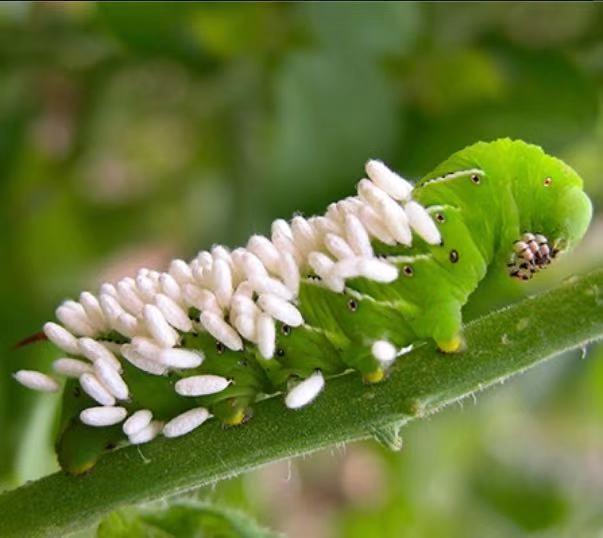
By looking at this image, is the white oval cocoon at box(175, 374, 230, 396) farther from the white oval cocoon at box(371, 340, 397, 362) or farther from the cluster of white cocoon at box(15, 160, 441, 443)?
the white oval cocoon at box(371, 340, 397, 362)

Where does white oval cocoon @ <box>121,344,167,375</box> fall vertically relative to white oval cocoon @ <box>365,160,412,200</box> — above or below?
below

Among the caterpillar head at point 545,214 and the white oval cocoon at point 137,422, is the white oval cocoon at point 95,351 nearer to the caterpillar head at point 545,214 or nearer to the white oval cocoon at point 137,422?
the white oval cocoon at point 137,422

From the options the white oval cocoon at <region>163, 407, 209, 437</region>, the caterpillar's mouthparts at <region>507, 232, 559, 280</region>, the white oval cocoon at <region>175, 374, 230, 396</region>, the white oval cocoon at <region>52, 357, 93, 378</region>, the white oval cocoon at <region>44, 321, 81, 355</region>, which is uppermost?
the white oval cocoon at <region>44, 321, 81, 355</region>

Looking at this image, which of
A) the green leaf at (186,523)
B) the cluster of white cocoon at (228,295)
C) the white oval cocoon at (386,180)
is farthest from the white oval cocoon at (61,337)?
the white oval cocoon at (386,180)

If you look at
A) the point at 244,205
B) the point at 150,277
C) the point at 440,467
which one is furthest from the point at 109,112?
the point at 150,277

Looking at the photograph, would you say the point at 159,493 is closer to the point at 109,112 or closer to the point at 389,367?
the point at 389,367

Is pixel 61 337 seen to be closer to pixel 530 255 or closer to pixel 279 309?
pixel 279 309

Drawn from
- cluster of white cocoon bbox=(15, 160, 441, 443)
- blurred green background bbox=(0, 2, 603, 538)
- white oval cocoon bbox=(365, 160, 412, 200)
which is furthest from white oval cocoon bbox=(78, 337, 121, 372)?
blurred green background bbox=(0, 2, 603, 538)
